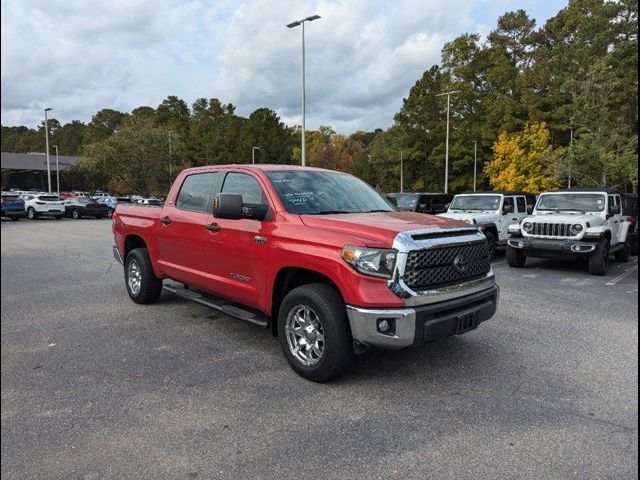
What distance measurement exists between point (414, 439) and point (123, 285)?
21.0ft

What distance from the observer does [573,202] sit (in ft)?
37.3

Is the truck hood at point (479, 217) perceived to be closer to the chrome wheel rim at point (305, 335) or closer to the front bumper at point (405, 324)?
the front bumper at point (405, 324)

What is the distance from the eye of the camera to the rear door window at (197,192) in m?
5.61

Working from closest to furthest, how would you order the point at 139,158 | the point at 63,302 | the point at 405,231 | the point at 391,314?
the point at 391,314 < the point at 405,231 < the point at 63,302 < the point at 139,158

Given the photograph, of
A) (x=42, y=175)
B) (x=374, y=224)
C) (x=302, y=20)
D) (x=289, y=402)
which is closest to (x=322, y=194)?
(x=374, y=224)

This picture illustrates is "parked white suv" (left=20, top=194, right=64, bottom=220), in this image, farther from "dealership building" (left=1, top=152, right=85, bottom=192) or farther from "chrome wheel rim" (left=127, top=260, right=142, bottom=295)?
"dealership building" (left=1, top=152, right=85, bottom=192)

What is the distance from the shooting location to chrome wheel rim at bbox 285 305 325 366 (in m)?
4.18

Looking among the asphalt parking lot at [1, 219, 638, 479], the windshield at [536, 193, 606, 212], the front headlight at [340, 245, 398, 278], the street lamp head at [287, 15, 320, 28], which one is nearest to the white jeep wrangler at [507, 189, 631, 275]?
the windshield at [536, 193, 606, 212]

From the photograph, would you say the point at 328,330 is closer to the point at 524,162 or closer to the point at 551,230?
the point at 551,230

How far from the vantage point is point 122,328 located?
5.66 m

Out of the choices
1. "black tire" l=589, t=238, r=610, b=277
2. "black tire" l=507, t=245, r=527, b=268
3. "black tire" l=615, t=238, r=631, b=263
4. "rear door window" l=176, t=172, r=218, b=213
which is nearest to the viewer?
"rear door window" l=176, t=172, r=218, b=213

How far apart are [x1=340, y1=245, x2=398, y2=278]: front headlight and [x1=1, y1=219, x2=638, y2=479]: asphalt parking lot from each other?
1.02 m

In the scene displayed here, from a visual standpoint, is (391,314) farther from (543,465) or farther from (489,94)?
(489,94)

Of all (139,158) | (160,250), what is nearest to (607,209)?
(160,250)
